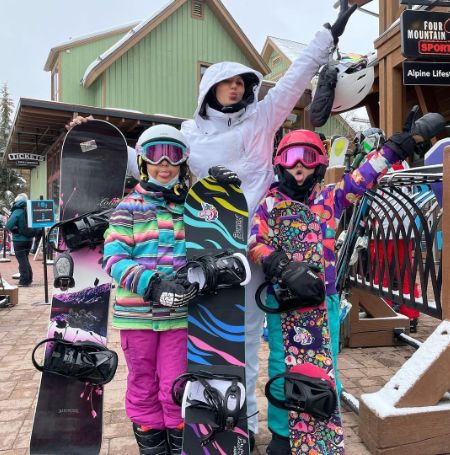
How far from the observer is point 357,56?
272 cm

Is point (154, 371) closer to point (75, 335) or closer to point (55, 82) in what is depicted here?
point (75, 335)

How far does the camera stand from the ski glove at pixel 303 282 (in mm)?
1701

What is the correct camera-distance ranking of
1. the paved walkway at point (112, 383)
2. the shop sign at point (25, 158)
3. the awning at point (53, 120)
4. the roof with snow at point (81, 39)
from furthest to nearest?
1. the roof with snow at point (81, 39)
2. the shop sign at point (25, 158)
3. the awning at point (53, 120)
4. the paved walkway at point (112, 383)

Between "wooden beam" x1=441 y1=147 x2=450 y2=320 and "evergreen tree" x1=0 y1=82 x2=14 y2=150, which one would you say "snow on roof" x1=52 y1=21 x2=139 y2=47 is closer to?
"wooden beam" x1=441 y1=147 x2=450 y2=320

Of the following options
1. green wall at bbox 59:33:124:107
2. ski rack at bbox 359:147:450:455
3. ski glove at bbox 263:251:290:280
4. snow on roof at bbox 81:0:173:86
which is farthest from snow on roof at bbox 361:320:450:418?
green wall at bbox 59:33:124:107

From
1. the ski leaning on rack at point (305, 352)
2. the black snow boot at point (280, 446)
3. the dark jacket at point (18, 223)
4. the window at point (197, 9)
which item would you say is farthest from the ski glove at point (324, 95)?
the window at point (197, 9)

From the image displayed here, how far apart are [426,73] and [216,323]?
5.19m

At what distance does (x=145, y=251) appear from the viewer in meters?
1.81

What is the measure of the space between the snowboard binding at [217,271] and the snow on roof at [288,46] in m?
15.9

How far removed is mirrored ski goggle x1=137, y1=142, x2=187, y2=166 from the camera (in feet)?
6.15

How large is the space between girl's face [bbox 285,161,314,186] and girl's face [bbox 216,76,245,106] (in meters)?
0.49

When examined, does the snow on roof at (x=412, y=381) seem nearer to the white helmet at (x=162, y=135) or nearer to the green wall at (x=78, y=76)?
the white helmet at (x=162, y=135)

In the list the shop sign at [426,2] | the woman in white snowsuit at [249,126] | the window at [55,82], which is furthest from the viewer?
the window at [55,82]

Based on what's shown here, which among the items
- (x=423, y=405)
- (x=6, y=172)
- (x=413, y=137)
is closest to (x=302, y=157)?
(x=413, y=137)
